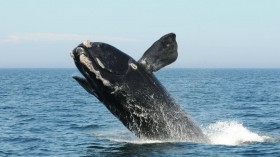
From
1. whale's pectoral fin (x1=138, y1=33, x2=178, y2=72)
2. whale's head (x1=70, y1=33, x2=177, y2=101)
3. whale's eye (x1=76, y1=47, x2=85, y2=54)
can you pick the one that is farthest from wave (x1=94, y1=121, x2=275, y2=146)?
whale's eye (x1=76, y1=47, x2=85, y2=54)

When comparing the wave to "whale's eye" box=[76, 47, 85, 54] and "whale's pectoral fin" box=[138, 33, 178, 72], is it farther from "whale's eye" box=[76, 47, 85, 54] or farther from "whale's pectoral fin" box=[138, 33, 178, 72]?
"whale's eye" box=[76, 47, 85, 54]

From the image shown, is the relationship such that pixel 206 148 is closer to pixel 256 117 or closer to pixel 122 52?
pixel 122 52

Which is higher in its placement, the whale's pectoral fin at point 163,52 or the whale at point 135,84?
the whale's pectoral fin at point 163,52

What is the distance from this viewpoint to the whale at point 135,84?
42.1ft

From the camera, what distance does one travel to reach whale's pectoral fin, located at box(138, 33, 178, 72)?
12930 millimetres

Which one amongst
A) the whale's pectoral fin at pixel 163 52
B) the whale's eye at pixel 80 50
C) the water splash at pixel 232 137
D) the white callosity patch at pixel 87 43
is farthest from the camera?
the water splash at pixel 232 137

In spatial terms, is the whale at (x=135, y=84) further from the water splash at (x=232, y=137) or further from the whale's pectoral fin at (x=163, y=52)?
the water splash at (x=232, y=137)

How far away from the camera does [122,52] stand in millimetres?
13188

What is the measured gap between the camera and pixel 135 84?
13281 millimetres

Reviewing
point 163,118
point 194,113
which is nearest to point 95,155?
point 163,118

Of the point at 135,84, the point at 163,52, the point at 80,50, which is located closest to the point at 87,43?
the point at 80,50

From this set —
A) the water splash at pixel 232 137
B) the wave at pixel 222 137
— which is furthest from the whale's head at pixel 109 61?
the water splash at pixel 232 137

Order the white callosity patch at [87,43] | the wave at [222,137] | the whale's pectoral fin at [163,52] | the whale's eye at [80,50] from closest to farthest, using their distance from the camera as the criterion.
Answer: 1. the whale's eye at [80,50]
2. the white callosity patch at [87,43]
3. the whale's pectoral fin at [163,52]
4. the wave at [222,137]

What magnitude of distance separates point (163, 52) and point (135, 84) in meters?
1.07
